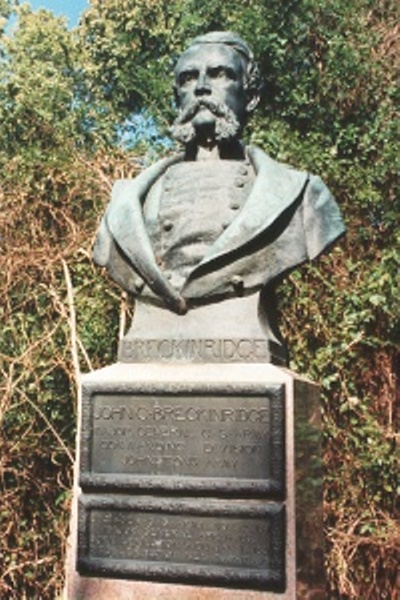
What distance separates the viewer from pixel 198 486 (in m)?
3.28

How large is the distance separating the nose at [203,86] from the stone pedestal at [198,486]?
1.45m

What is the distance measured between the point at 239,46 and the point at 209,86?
0.38 metres

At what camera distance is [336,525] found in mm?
6168

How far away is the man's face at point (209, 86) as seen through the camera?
3.84m

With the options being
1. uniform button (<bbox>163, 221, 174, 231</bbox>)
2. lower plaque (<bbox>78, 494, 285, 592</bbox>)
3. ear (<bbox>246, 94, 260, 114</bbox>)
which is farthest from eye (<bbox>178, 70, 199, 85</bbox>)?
lower plaque (<bbox>78, 494, 285, 592</bbox>)

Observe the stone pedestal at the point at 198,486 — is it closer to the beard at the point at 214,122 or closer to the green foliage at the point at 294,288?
the beard at the point at 214,122

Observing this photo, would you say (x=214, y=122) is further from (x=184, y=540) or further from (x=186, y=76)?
(x=184, y=540)

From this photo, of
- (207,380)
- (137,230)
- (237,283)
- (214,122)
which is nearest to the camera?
(207,380)

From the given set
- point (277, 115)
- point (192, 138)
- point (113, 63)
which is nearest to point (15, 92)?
point (113, 63)

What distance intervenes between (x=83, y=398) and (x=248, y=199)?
1.27m

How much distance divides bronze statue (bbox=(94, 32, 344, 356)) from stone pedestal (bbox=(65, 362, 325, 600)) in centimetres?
48

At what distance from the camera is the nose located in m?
3.83

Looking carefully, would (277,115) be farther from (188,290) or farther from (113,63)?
(113,63)

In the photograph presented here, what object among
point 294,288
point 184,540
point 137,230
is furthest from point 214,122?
point 294,288
